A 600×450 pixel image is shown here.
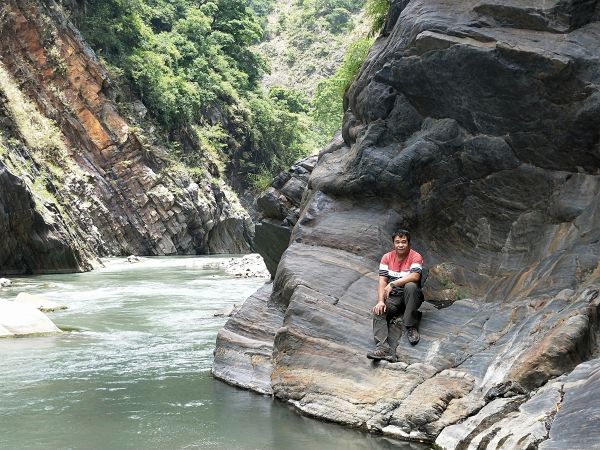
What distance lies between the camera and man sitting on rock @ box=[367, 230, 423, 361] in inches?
282

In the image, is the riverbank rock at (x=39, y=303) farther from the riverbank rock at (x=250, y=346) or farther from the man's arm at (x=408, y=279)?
the man's arm at (x=408, y=279)

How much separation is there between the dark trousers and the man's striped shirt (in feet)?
0.37

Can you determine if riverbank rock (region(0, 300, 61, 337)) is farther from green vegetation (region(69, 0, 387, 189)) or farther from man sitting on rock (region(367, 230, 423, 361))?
green vegetation (region(69, 0, 387, 189))

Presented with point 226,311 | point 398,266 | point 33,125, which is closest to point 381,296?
point 398,266

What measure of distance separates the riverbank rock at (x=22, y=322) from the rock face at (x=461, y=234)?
4.10 meters

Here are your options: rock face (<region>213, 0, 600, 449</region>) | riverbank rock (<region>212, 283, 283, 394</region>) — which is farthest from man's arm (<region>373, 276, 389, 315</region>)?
riverbank rock (<region>212, 283, 283, 394</region>)

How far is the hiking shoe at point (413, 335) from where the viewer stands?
7.13 metres

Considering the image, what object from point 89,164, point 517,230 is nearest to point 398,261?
point 517,230

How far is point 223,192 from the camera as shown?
41.1 m

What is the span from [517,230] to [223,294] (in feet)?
35.7

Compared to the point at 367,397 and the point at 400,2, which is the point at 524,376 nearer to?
the point at 367,397

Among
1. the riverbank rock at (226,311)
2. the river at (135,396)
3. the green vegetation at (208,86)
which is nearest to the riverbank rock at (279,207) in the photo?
the riverbank rock at (226,311)

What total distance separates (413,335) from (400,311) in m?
0.39

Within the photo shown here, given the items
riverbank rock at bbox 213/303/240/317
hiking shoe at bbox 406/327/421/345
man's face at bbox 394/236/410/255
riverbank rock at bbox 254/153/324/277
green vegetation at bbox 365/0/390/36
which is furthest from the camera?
riverbank rock at bbox 213/303/240/317
